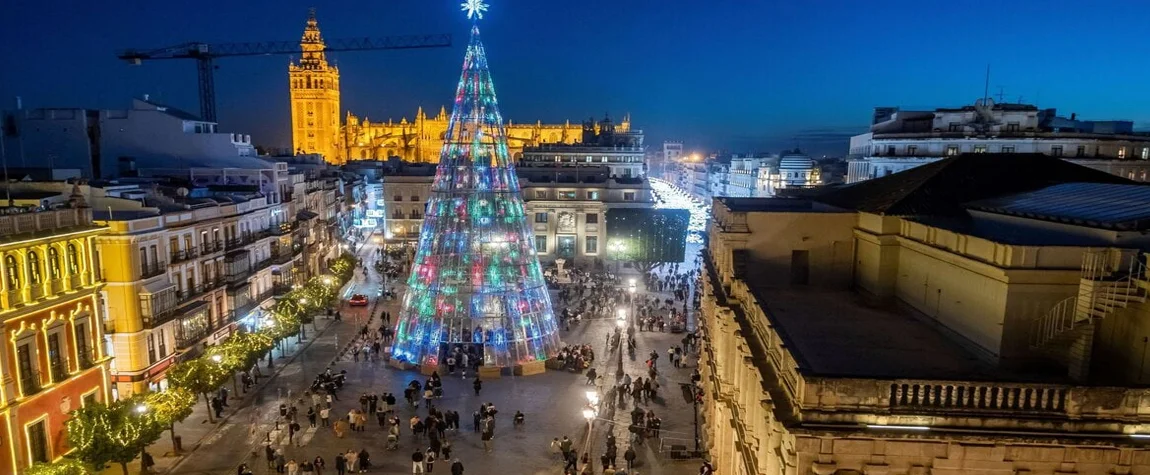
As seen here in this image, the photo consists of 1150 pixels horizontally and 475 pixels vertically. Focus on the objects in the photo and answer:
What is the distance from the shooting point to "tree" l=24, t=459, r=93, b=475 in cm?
1805

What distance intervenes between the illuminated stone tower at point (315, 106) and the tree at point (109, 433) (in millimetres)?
120765

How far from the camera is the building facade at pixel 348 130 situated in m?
136

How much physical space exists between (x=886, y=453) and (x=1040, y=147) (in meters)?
40.4

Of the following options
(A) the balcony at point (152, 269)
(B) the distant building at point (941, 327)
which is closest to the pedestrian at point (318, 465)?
(A) the balcony at point (152, 269)

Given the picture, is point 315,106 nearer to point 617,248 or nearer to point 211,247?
point 617,248

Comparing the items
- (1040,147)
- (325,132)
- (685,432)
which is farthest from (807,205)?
(325,132)

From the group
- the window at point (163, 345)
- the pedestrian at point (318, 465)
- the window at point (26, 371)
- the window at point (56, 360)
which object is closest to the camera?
the window at point (26, 371)

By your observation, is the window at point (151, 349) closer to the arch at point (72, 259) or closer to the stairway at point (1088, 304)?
the arch at point (72, 259)

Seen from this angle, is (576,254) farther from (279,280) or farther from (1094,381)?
(1094,381)

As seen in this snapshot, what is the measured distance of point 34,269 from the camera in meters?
21.5

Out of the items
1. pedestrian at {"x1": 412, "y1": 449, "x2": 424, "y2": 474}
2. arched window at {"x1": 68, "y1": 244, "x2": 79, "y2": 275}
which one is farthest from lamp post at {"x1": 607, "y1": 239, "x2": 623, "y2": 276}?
arched window at {"x1": 68, "y1": 244, "x2": 79, "y2": 275}

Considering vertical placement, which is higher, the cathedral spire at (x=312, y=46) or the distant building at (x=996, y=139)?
the cathedral spire at (x=312, y=46)

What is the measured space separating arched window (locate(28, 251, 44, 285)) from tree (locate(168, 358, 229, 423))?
5.31 metres

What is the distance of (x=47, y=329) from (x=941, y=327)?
25.4 m
